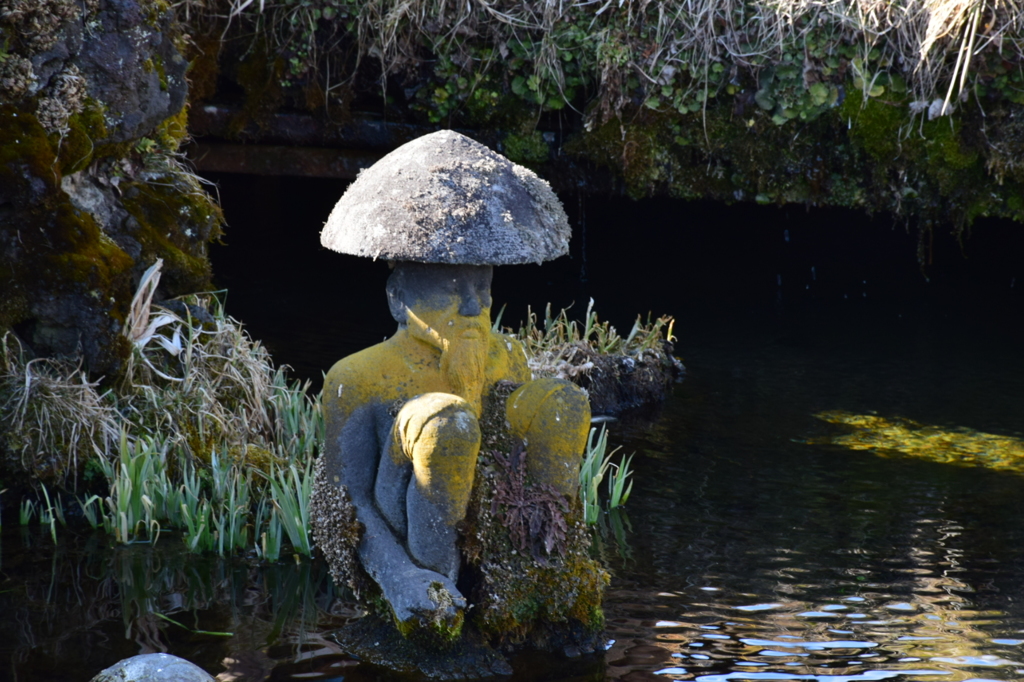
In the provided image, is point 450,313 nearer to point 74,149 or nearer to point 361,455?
point 361,455

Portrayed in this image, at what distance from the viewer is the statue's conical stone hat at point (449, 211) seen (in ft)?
8.98

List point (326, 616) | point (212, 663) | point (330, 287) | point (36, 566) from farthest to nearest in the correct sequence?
point (330, 287) < point (36, 566) < point (326, 616) < point (212, 663)

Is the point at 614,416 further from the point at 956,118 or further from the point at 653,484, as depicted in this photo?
the point at 956,118

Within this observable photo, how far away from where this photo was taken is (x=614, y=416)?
253 inches

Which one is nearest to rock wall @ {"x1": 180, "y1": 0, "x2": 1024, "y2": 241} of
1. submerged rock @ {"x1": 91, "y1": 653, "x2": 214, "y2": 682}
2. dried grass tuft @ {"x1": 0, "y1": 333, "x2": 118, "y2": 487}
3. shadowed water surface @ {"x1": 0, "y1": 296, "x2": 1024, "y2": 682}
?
shadowed water surface @ {"x1": 0, "y1": 296, "x2": 1024, "y2": 682}

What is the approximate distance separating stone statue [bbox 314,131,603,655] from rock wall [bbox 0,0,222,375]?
184 cm

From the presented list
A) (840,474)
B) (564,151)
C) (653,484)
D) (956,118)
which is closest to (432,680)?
(653,484)

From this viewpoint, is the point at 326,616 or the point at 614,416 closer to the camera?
the point at 326,616

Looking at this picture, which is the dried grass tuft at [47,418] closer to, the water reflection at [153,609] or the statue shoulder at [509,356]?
the water reflection at [153,609]

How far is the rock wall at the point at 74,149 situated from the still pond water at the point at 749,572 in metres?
0.93

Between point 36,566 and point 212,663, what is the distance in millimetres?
1164

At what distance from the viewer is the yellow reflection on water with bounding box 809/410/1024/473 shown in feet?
17.7

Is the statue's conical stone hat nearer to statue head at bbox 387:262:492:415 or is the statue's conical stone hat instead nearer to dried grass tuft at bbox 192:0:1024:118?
statue head at bbox 387:262:492:415

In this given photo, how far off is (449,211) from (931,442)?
13.2 ft
